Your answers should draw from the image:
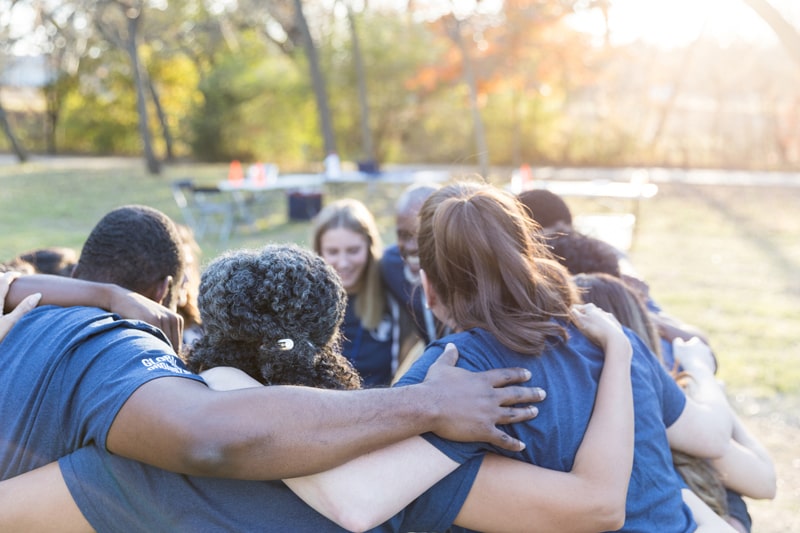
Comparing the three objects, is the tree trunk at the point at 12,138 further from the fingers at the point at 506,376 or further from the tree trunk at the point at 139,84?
the fingers at the point at 506,376

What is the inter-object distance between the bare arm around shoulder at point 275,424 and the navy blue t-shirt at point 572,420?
9cm

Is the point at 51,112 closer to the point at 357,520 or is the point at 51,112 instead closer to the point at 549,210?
the point at 549,210

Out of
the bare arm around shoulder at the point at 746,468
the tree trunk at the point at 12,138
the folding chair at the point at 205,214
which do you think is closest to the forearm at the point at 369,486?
the bare arm around shoulder at the point at 746,468

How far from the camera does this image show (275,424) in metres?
1.55

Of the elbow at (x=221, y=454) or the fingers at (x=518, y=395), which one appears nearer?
the elbow at (x=221, y=454)

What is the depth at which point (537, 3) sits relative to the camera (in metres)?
17.0

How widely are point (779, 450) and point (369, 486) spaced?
3.98 m

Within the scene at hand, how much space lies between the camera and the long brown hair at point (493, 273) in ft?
6.13

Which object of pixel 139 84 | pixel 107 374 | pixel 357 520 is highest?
pixel 139 84

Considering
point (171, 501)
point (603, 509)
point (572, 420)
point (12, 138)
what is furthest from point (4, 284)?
point (12, 138)

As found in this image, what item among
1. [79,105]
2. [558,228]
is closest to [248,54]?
[79,105]

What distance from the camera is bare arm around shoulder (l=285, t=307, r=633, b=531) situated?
5.34 feet

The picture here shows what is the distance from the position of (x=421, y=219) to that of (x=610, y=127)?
21.4 metres

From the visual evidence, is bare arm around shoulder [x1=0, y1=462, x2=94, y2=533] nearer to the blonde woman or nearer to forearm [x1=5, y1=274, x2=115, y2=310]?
forearm [x1=5, y1=274, x2=115, y2=310]
